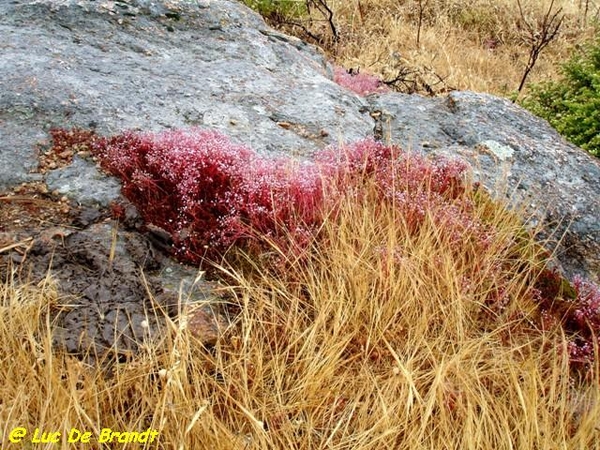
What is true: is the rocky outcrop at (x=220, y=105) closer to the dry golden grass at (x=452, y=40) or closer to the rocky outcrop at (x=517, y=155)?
the rocky outcrop at (x=517, y=155)

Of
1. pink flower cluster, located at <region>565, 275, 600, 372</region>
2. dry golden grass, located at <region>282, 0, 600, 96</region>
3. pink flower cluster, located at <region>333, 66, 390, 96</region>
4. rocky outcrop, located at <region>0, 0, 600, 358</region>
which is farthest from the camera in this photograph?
dry golden grass, located at <region>282, 0, 600, 96</region>

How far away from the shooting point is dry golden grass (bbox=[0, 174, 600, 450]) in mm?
2189

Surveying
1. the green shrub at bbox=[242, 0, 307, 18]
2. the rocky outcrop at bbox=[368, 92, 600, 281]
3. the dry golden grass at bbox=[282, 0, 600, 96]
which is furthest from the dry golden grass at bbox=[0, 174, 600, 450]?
the green shrub at bbox=[242, 0, 307, 18]

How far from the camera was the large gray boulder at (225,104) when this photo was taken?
3.50 metres

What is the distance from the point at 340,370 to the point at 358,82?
3618 millimetres

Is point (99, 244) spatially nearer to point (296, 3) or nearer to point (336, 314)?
point (336, 314)

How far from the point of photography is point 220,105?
155 inches

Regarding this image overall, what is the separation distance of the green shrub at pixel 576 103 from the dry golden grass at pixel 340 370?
3284 mm

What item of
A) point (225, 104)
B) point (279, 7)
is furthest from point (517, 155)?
point (279, 7)

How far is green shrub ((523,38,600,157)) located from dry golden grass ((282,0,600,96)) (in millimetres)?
808

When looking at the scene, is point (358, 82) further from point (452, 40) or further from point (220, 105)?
point (452, 40)

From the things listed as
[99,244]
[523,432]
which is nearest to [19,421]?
[99,244]

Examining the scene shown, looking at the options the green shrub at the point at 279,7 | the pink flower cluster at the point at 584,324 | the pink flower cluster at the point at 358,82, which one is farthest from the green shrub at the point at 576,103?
the green shrub at the point at 279,7

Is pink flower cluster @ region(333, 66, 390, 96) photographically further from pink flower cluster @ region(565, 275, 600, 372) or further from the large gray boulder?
pink flower cluster @ region(565, 275, 600, 372)
